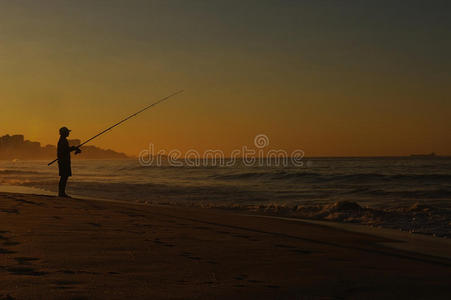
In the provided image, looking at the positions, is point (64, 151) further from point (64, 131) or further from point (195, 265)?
point (195, 265)

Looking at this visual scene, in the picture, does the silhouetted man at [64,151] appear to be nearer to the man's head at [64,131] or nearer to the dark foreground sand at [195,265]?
the man's head at [64,131]

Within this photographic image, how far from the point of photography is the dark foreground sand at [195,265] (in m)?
3.23

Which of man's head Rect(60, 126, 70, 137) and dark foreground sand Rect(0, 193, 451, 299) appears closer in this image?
dark foreground sand Rect(0, 193, 451, 299)

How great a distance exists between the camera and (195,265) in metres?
4.09

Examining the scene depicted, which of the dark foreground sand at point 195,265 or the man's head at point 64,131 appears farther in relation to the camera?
the man's head at point 64,131

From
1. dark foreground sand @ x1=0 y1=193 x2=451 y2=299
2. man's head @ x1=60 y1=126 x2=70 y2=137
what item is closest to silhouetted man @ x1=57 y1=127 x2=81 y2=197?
man's head @ x1=60 y1=126 x2=70 y2=137

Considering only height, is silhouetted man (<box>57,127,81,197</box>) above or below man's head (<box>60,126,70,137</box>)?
below

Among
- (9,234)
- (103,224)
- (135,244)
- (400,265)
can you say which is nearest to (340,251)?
(400,265)

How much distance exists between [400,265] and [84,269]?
3065 mm

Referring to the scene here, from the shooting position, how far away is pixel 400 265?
4539mm

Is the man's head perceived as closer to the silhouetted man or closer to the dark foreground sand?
the silhouetted man

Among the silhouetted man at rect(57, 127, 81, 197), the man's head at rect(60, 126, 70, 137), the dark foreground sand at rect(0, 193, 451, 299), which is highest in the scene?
the man's head at rect(60, 126, 70, 137)

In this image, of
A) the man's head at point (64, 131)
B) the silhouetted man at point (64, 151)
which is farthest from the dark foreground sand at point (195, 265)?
the man's head at point (64, 131)

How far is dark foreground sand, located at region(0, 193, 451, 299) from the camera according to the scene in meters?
3.23
